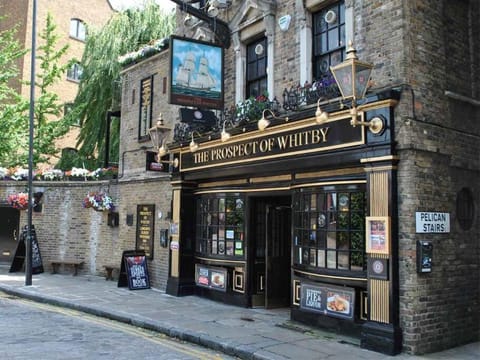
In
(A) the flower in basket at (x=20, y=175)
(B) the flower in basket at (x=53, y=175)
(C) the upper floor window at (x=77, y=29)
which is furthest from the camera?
(C) the upper floor window at (x=77, y=29)

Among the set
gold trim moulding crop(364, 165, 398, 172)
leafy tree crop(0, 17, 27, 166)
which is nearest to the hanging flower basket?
leafy tree crop(0, 17, 27, 166)

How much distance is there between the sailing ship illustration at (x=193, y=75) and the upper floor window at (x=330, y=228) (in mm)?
3333

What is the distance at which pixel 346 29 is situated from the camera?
8570 mm

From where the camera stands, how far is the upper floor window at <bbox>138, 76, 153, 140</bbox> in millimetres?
14429

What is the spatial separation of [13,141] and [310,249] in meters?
17.0

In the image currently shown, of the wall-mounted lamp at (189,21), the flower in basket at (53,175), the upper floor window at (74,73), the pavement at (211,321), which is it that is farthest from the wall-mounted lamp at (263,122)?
the upper floor window at (74,73)

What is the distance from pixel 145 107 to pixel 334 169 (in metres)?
7.97

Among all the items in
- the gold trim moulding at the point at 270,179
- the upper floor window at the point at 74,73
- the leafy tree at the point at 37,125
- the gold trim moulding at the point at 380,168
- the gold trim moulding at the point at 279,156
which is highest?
the upper floor window at the point at 74,73

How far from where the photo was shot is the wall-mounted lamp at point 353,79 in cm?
712

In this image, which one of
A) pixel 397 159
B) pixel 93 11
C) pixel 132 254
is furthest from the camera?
pixel 93 11

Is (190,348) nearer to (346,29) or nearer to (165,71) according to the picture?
(346,29)

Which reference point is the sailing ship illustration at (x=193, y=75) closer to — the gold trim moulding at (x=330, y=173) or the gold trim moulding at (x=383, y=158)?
the gold trim moulding at (x=330, y=173)

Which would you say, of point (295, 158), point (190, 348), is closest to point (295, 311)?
point (190, 348)

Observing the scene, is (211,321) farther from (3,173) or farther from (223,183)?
(3,173)
